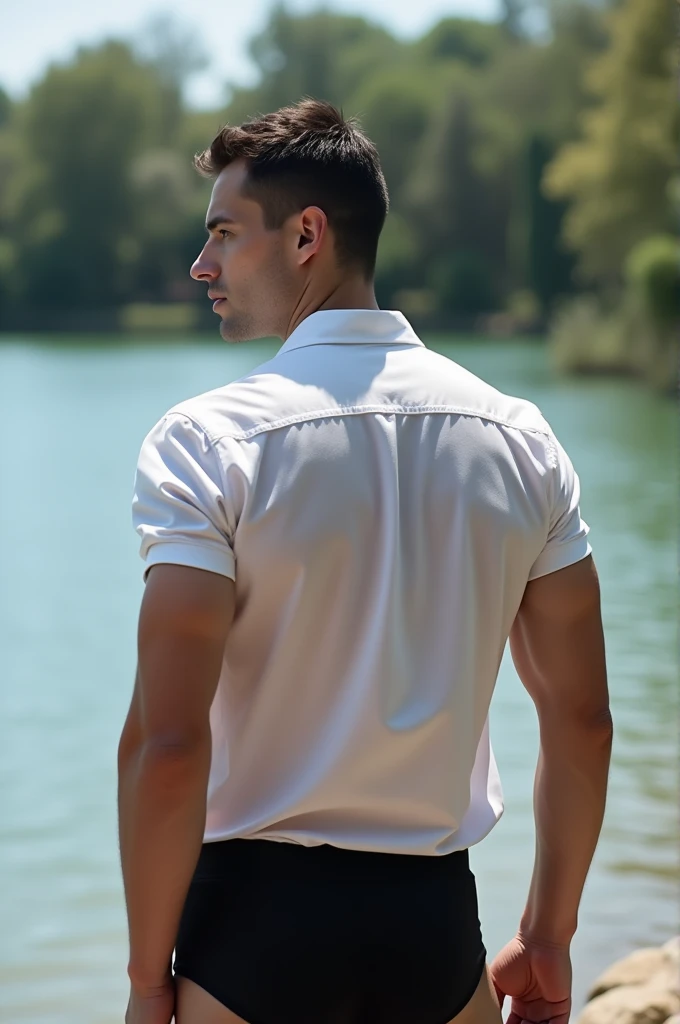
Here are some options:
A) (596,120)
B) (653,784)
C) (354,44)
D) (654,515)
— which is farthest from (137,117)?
(653,784)

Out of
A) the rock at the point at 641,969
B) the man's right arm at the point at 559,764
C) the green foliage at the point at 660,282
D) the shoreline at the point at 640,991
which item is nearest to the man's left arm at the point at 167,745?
the man's right arm at the point at 559,764

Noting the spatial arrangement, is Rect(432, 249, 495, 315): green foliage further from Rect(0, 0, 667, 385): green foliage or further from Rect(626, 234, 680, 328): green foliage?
Rect(626, 234, 680, 328): green foliage

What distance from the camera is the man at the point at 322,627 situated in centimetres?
129

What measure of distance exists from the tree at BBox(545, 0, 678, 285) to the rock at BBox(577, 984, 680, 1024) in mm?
25888

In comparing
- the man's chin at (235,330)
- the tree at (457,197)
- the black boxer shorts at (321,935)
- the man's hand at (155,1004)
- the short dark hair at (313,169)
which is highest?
the short dark hair at (313,169)

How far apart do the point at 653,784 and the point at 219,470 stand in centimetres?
435

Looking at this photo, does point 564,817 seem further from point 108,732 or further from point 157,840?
point 108,732

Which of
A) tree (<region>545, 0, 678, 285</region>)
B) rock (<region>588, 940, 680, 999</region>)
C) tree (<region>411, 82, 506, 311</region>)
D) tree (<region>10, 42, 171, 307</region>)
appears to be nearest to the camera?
rock (<region>588, 940, 680, 999</region>)

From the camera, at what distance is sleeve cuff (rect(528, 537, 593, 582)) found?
145 cm

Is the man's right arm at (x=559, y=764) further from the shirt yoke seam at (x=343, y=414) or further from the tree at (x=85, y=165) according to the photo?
the tree at (x=85, y=165)

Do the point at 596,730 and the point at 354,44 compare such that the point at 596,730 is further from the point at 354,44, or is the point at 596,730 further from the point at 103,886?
Result: the point at 354,44

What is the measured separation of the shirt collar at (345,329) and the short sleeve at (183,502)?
17 centimetres

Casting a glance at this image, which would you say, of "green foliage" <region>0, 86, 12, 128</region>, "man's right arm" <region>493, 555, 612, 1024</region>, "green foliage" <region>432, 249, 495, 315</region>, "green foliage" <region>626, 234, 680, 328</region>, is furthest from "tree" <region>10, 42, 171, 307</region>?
"man's right arm" <region>493, 555, 612, 1024</region>

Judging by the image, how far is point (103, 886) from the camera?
4602 millimetres
